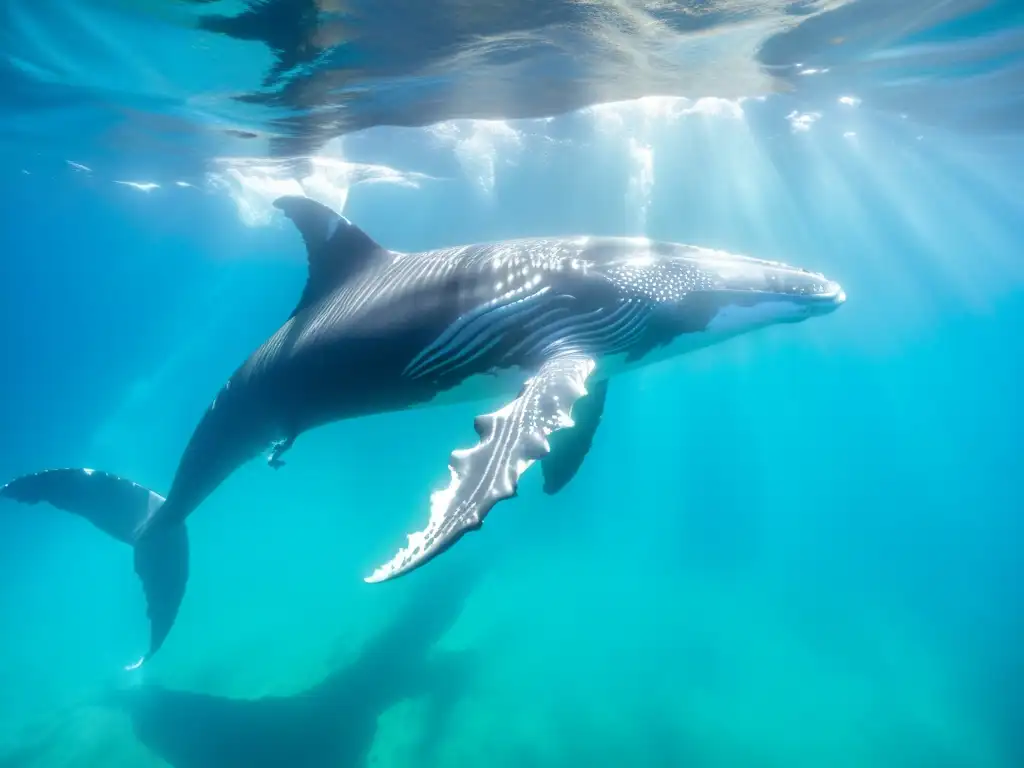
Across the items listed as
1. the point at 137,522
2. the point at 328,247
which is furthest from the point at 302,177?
the point at 328,247

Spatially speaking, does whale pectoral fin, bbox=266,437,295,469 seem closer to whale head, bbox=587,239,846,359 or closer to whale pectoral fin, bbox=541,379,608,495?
whale pectoral fin, bbox=541,379,608,495

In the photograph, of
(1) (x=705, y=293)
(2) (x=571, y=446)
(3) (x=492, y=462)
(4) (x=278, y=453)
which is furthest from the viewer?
(2) (x=571, y=446)

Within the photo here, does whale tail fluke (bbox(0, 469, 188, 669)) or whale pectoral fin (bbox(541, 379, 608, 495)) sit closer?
whale pectoral fin (bbox(541, 379, 608, 495))

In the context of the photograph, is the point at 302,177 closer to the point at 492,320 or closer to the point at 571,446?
the point at 571,446

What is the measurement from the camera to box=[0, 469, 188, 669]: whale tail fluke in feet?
33.7

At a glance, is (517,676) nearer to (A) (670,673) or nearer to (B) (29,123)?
(A) (670,673)

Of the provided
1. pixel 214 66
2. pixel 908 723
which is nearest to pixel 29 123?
pixel 214 66

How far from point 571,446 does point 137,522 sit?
8.16m

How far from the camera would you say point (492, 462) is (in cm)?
409

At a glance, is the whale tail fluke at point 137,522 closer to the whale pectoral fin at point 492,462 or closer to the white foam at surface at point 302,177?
the whale pectoral fin at point 492,462

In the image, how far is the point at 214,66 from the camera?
15477 mm

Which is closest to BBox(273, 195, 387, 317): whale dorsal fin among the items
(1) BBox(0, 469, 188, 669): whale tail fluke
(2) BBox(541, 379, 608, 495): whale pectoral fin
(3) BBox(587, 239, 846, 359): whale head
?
(3) BBox(587, 239, 846, 359): whale head

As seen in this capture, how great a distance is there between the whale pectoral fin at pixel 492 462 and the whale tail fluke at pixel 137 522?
8.49m

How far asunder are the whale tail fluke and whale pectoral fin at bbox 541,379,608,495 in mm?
6901
